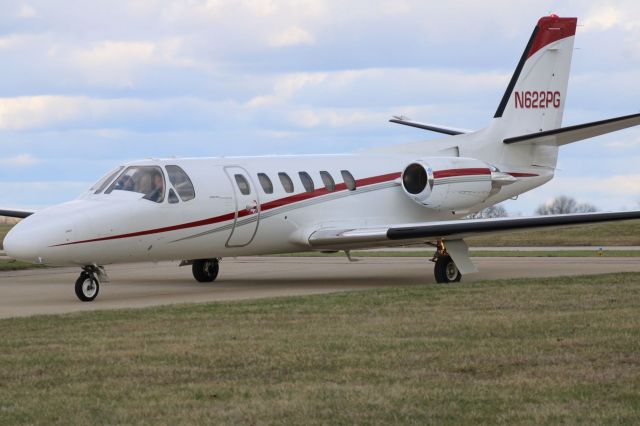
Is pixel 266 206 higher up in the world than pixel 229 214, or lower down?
higher up

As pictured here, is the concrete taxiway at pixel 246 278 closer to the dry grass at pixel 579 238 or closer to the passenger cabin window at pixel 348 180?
the passenger cabin window at pixel 348 180

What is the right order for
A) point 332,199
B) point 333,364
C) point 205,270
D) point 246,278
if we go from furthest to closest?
point 246,278, point 205,270, point 332,199, point 333,364

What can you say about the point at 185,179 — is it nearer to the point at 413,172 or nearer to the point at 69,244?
the point at 69,244

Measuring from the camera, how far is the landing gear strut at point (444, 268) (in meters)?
21.6

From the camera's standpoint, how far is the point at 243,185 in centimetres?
2141

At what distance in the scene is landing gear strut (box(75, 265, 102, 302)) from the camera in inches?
732

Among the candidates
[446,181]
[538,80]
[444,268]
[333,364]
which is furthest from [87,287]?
[538,80]

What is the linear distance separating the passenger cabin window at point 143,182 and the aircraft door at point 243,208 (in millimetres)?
1758

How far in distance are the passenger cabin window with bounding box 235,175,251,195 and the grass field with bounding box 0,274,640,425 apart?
555 centimetres

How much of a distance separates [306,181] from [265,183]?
3.69 feet

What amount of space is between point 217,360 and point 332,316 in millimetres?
3953

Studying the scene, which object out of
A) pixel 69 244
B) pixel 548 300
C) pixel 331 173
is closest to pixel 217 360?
pixel 548 300

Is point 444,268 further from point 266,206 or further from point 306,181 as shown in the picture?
point 266,206

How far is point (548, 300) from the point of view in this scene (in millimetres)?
15812
